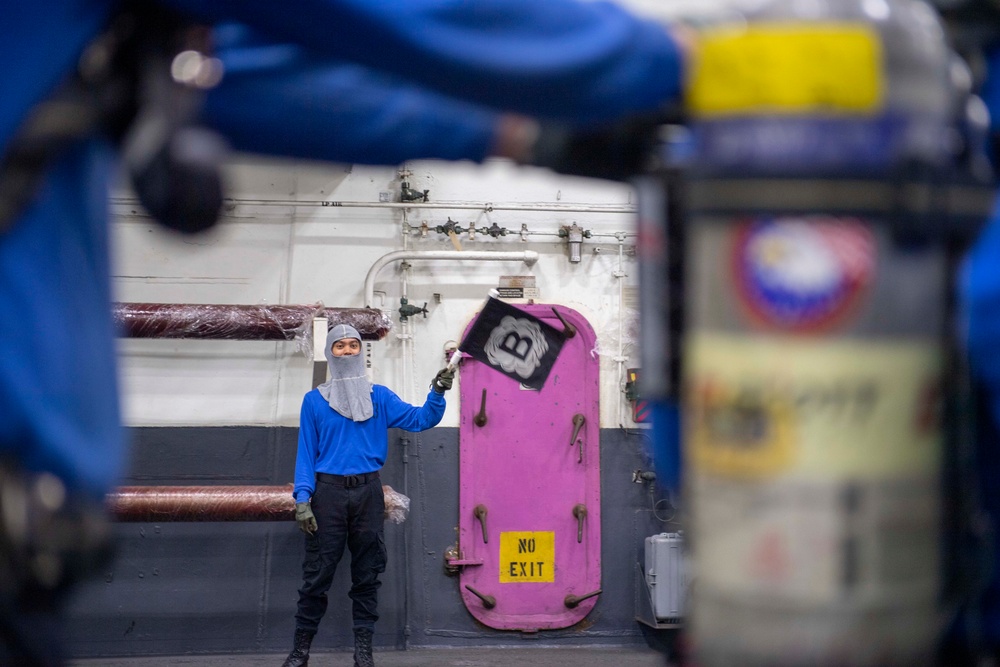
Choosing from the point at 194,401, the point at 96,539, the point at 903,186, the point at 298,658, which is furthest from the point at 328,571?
the point at 903,186

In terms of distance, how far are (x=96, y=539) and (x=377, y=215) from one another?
5.63 m

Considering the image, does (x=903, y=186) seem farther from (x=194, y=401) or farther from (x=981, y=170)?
(x=194, y=401)

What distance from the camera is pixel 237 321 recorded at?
589cm

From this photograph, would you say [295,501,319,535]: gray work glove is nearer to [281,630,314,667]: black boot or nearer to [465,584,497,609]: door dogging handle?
[281,630,314,667]: black boot

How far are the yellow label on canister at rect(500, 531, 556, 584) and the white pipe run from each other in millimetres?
1822

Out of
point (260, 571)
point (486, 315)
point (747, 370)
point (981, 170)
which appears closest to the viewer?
point (747, 370)

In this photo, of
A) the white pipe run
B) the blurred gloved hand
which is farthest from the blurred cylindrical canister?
the white pipe run

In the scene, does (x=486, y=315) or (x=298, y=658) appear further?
(x=298, y=658)

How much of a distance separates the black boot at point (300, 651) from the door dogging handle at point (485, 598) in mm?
1183

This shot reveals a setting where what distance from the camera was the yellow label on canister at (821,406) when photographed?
1.13 meters

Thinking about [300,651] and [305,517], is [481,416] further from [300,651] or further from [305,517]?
[300,651]

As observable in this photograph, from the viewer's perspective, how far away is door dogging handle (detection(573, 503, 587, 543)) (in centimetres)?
661

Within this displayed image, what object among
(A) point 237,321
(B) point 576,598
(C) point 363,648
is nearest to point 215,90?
(A) point 237,321

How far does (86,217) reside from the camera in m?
1.24
